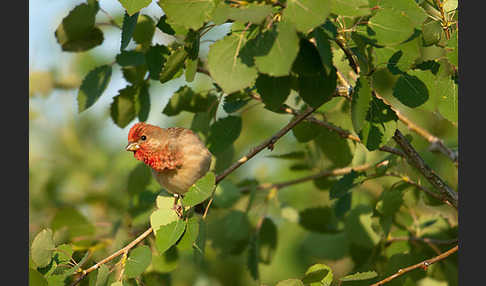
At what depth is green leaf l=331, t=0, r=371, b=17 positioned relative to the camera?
213 cm

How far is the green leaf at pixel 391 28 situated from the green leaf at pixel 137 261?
133cm

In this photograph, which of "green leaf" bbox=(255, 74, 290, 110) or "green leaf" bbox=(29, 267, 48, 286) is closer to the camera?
"green leaf" bbox=(255, 74, 290, 110)

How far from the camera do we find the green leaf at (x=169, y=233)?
2590 millimetres

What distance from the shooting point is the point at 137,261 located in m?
2.54

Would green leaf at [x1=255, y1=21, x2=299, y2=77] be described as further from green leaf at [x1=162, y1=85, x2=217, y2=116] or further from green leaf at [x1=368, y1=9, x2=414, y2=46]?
green leaf at [x1=162, y1=85, x2=217, y2=116]

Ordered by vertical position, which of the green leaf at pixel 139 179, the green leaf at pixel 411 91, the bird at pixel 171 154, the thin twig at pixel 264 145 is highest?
the green leaf at pixel 411 91

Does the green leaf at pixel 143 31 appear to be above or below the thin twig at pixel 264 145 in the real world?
above

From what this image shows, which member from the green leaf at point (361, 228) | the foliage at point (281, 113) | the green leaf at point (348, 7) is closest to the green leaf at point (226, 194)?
the foliage at point (281, 113)

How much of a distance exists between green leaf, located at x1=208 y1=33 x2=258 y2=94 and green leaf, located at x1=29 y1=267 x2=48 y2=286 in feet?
3.86

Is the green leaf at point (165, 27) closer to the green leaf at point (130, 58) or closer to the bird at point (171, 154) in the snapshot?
the green leaf at point (130, 58)

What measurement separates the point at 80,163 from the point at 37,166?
446mm

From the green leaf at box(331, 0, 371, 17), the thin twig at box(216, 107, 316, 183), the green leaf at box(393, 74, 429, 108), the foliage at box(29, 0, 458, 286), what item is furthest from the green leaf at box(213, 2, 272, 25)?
the green leaf at box(393, 74, 429, 108)

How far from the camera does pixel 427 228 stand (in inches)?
145

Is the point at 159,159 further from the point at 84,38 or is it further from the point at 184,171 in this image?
the point at 84,38
